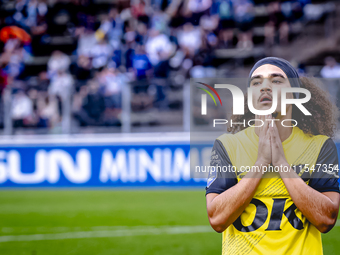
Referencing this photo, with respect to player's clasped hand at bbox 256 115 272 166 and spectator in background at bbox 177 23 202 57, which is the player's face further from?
spectator in background at bbox 177 23 202 57

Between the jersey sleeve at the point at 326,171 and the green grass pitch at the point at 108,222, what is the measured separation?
Answer: 2909mm

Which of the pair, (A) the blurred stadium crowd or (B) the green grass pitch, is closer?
(B) the green grass pitch

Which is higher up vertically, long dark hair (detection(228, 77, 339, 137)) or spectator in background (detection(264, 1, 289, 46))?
spectator in background (detection(264, 1, 289, 46))

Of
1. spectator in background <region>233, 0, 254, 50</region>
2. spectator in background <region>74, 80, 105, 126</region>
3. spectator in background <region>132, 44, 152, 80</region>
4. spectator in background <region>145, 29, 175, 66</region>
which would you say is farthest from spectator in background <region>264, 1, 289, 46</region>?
spectator in background <region>74, 80, 105, 126</region>

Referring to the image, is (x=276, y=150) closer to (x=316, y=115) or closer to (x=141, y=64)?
(x=316, y=115)

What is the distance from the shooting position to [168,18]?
30.9ft

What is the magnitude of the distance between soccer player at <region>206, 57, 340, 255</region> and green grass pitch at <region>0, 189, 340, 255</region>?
2.89 m

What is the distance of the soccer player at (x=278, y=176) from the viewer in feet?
3.79

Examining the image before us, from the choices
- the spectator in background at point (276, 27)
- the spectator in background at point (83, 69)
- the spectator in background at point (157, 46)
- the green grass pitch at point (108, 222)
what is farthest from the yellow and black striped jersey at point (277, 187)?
the spectator in background at point (276, 27)

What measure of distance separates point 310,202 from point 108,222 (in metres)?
4.66

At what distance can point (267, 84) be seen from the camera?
117 centimetres

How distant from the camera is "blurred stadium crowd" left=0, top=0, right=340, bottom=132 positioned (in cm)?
734

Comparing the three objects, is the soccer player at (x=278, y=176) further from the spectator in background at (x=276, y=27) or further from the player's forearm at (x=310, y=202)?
the spectator in background at (x=276, y=27)

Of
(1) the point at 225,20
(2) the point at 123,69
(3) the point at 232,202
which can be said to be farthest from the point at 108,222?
(1) the point at 225,20
